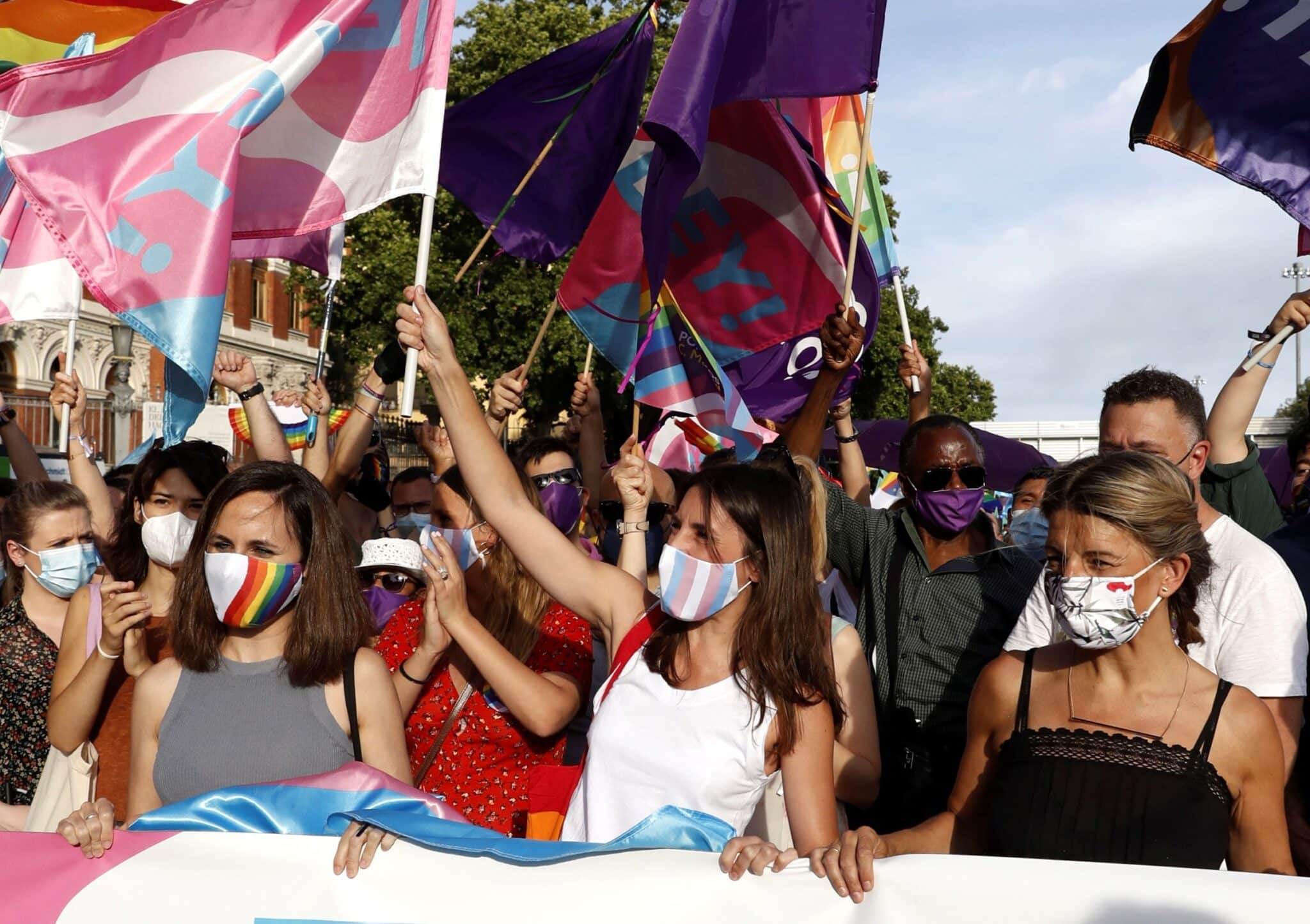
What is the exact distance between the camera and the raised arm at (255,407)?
479 cm

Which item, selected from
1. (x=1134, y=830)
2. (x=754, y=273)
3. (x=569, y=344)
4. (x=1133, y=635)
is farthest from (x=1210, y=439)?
(x=569, y=344)

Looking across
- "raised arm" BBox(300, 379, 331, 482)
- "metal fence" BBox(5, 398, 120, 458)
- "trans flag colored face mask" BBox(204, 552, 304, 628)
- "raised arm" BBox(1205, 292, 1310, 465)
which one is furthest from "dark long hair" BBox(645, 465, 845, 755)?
"metal fence" BBox(5, 398, 120, 458)

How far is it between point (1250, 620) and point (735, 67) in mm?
2681

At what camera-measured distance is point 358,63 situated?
4.45 m

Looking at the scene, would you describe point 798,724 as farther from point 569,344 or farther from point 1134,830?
point 569,344

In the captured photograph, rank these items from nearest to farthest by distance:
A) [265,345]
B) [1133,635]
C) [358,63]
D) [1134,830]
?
[1134,830]
[1133,635]
[358,63]
[265,345]

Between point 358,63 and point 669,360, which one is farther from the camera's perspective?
point 669,360

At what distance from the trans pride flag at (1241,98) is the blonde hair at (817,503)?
1837 mm

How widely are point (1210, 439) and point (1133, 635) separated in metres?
1.55

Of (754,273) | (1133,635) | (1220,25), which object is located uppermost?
(1220,25)

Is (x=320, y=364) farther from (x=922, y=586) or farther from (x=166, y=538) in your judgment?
(x=922, y=586)

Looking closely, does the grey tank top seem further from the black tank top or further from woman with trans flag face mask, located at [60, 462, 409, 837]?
the black tank top

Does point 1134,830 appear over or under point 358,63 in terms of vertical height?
under

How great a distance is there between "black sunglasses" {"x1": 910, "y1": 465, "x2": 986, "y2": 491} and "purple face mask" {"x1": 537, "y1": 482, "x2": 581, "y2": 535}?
60.3 inches
